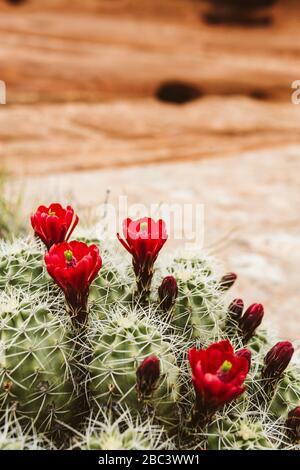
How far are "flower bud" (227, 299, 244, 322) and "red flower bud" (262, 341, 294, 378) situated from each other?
151 mm

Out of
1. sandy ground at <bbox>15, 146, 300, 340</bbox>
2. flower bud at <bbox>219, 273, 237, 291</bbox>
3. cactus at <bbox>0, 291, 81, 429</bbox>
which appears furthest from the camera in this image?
sandy ground at <bbox>15, 146, 300, 340</bbox>

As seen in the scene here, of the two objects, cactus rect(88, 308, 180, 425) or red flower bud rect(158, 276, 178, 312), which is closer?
cactus rect(88, 308, 180, 425)

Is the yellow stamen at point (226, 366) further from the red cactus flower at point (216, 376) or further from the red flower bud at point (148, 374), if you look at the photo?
the red flower bud at point (148, 374)

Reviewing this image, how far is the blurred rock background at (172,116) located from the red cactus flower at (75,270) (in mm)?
1205

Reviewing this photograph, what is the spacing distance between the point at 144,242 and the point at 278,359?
0.38 m

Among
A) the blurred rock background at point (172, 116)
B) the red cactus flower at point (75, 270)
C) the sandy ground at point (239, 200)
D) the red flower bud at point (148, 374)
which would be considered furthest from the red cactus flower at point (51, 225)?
the blurred rock background at point (172, 116)

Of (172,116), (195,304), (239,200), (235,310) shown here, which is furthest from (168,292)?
(172,116)

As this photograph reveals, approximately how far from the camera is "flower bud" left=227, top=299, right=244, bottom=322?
1534 millimetres

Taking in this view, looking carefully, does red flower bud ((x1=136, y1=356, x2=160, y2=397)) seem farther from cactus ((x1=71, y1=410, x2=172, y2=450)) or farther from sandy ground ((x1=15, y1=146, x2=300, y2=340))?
sandy ground ((x1=15, y1=146, x2=300, y2=340))

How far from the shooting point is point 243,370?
3.92ft

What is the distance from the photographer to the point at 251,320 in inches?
59.4

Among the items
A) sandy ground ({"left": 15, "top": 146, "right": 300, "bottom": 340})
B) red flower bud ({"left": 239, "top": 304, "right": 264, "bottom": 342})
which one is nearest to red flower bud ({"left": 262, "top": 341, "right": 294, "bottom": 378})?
red flower bud ({"left": 239, "top": 304, "right": 264, "bottom": 342})

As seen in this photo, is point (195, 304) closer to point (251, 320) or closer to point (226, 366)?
point (251, 320)

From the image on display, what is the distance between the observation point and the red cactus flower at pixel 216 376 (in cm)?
115
